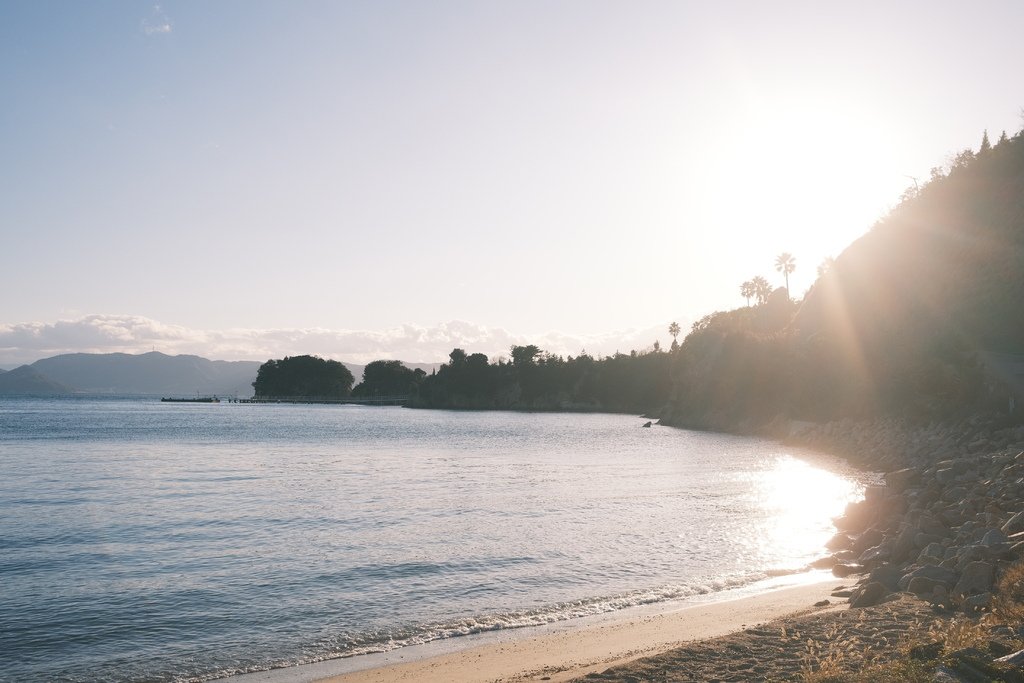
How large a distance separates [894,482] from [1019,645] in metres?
24.1

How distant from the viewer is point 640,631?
15.5 meters

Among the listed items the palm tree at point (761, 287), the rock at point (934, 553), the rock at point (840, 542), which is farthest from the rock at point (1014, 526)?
the palm tree at point (761, 287)

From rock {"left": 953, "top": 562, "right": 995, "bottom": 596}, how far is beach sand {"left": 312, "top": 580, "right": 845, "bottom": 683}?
266 centimetres

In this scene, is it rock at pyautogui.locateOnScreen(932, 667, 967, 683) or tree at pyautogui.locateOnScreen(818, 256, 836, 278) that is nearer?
rock at pyautogui.locateOnScreen(932, 667, 967, 683)

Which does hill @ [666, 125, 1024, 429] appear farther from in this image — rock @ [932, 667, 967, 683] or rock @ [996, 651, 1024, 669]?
rock @ [932, 667, 967, 683]

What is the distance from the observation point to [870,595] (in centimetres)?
1572

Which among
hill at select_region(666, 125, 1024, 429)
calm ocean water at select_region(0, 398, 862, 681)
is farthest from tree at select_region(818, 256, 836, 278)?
calm ocean water at select_region(0, 398, 862, 681)

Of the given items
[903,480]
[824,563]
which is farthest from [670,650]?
[903,480]

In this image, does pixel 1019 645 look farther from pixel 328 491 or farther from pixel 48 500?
pixel 48 500

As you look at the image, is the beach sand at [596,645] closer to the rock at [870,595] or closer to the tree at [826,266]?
the rock at [870,595]

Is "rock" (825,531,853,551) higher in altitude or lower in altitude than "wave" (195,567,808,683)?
higher

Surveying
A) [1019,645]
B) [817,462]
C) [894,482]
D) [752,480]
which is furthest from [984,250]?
[1019,645]

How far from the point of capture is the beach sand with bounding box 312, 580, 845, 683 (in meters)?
12.8

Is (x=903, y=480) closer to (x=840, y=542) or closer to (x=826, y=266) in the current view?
(x=840, y=542)
